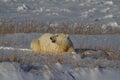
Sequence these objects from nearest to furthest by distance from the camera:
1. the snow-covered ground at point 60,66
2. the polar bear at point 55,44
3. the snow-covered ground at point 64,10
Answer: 1. the snow-covered ground at point 60,66
2. the polar bear at point 55,44
3. the snow-covered ground at point 64,10

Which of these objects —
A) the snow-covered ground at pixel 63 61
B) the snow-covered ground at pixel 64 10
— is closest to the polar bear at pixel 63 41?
the snow-covered ground at pixel 63 61

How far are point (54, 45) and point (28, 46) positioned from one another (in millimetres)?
988

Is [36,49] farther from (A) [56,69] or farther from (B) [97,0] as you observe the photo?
(B) [97,0]

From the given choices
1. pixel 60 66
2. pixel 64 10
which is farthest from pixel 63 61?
pixel 64 10

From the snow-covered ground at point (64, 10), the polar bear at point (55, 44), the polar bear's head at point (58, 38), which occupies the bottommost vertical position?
the snow-covered ground at point (64, 10)

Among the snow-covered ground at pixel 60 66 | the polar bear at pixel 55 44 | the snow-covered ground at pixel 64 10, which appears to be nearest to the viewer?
the snow-covered ground at pixel 60 66

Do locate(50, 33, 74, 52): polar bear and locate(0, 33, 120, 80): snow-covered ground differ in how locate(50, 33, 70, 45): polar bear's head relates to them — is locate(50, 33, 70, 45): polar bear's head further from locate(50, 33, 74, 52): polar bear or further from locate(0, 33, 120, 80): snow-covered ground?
locate(0, 33, 120, 80): snow-covered ground

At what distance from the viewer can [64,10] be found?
803 inches

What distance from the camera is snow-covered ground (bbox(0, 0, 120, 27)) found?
1745cm

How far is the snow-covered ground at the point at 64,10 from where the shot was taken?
17.5 meters

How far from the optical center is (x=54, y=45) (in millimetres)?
7633

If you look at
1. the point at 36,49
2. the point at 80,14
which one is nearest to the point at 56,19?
the point at 80,14

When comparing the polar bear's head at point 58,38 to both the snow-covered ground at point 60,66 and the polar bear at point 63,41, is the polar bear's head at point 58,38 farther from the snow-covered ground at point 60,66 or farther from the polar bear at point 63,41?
the snow-covered ground at point 60,66

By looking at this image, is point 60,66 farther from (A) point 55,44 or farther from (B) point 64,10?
(B) point 64,10
